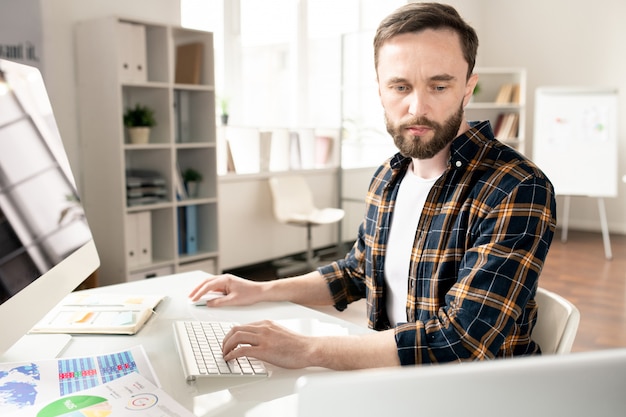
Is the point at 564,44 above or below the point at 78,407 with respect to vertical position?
above

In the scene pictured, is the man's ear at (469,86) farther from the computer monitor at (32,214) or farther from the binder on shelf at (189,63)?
the binder on shelf at (189,63)

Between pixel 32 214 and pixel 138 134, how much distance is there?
2.71 meters

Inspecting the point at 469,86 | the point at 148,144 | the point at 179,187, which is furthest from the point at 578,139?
the point at 469,86

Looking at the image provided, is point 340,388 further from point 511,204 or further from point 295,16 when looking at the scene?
point 295,16

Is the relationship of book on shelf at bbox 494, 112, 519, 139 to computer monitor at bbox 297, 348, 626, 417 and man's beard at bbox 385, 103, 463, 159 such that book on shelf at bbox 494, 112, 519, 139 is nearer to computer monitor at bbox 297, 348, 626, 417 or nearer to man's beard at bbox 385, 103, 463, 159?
man's beard at bbox 385, 103, 463, 159

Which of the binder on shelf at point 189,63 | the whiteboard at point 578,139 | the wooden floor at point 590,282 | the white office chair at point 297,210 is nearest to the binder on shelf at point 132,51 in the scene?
the binder on shelf at point 189,63

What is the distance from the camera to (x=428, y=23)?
130 centimetres

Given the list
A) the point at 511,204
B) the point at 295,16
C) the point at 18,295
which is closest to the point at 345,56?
the point at 295,16

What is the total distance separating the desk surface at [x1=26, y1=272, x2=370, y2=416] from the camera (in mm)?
931

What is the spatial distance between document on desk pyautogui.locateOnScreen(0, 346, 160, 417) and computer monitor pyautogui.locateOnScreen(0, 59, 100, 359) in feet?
0.23

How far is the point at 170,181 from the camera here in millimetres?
3758

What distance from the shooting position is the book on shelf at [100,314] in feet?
4.12

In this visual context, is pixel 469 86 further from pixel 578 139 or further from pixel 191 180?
pixel 578 139

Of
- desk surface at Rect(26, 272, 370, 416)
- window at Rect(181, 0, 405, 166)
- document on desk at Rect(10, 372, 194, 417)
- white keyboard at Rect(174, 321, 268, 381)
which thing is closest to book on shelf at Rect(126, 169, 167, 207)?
window at Rect(181, 0, 405, 166)
